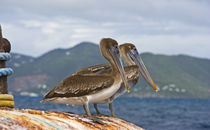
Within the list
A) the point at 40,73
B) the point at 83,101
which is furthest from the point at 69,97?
the point at 40,73

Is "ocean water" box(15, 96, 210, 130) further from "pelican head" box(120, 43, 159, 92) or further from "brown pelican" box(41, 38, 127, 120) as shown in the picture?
"brown pelican" box(41, 38, 127, 120)

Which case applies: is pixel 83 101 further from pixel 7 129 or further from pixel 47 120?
pixel 7 129

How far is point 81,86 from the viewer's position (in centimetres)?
621

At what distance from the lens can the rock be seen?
189 inches

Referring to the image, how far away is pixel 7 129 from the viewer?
4641 mm

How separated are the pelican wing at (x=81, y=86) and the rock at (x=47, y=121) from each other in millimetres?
396

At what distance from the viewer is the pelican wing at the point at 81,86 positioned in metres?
6.19

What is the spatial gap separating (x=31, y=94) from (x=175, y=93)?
232 feet

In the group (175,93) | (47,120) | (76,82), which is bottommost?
(175,93)

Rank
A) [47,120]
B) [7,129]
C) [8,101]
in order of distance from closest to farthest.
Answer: [7,129] < [47,120] < [8,101]

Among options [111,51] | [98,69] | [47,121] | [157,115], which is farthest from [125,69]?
[157,115]

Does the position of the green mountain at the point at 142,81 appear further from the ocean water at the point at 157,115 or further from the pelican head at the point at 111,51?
the pelican head at the point at 111,51

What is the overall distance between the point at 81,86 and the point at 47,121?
3.90 feet

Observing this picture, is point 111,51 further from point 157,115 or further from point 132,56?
point 157,115
